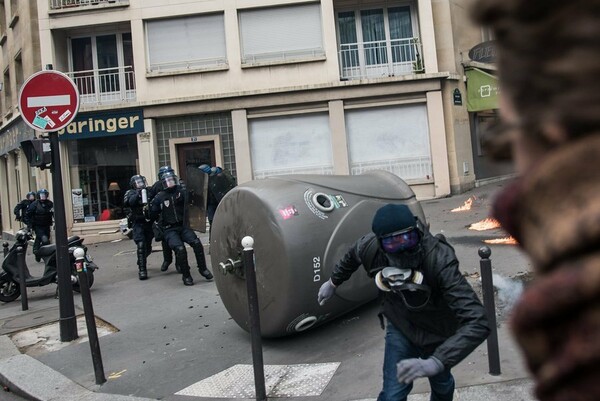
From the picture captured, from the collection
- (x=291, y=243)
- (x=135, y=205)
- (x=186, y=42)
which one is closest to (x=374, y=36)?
(x=186, y=42)

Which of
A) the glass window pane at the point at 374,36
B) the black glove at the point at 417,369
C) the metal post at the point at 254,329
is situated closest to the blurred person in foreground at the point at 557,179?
the black glove at the point at 417,369

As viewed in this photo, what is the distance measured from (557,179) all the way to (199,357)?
522 cm

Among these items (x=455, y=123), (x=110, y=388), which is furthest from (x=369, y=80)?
(x=110, y=388)

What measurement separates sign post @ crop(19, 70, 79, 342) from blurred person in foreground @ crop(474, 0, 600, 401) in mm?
6395

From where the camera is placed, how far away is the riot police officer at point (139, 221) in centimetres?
941

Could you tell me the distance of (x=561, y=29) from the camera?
2.39ft

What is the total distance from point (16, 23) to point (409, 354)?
21.0 meters

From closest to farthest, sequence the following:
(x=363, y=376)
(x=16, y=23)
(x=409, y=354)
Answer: (x=409, y=354) < (x=363, y=376) < (x=16, y=23)

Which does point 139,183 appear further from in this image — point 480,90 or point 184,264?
point 480,90

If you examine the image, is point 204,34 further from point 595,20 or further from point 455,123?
point 595,20

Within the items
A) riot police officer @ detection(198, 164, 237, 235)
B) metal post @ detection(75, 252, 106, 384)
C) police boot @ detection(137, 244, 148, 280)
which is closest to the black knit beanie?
metal post @ detection(75, 252, 106, 384)

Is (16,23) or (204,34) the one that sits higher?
(16,23)

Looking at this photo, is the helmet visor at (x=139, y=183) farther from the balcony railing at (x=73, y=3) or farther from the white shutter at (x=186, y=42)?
the balcony railing at (x=73, y=3)

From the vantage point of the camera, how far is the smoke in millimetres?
5406
